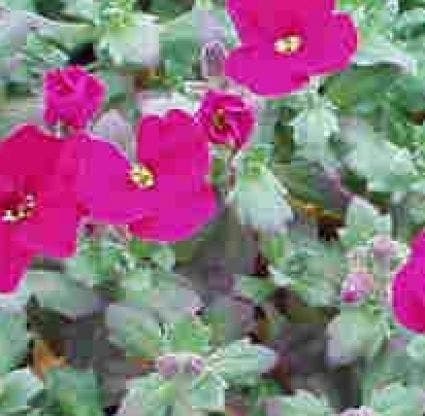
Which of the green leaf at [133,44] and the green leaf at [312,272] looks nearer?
the green leaf at [312,272]

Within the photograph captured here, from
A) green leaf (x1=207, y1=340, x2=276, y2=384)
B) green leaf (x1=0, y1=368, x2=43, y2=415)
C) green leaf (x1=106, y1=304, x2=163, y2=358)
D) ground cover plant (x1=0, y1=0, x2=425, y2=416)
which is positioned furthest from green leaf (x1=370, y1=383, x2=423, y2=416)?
green leaf (x1=0, y1=368, x2=43, y2=415)

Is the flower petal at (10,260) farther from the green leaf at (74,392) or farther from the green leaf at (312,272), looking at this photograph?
the green leaf at (312,272)

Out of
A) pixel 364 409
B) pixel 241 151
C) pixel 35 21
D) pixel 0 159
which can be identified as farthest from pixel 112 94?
pixel 364 409

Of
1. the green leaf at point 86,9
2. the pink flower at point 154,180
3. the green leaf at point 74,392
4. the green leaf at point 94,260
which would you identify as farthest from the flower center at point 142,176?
the green leaf at point 86,9

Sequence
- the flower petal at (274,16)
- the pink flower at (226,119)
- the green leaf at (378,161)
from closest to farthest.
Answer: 1. the pink flower at (226,119)
2. the flower petal at (274,16)
3. the green leaf at (378,161)

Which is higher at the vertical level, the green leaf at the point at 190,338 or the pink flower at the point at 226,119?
the pink flower at the point at 226,119

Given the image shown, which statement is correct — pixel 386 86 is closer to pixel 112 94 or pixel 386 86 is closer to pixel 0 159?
pixel 112 94


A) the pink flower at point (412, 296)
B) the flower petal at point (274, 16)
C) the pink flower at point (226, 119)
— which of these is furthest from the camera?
the flower petal at point (274, 16)

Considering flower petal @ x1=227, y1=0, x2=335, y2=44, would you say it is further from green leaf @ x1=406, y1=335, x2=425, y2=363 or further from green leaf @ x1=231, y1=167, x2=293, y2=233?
green leaf @ x1=406, y1=335, x2=425, y2=363
